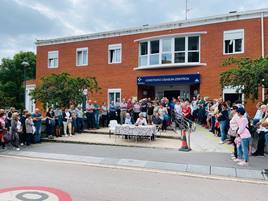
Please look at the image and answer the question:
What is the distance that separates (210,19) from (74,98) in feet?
38.1

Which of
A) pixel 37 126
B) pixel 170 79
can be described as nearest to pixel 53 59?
pixel 170 79

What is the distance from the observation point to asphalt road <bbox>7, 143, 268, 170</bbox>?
998 centimetres

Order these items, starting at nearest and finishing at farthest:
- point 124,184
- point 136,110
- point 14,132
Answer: point 124,184
point 14,132
point 136,110

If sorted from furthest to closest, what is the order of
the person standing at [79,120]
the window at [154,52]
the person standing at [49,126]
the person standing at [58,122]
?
1. the window at [154,52]
2. the person standing at [79,120]
3. the person standing at [58,122]
4. the person standing at [49,126]

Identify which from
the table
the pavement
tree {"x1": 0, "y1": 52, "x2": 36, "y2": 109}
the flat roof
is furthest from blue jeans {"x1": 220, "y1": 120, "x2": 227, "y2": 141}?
tree {"x1": 0, "y1": 52, "x2": 36, "y2": 109}

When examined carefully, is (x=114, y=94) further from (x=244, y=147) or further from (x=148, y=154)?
(x=244, y=147)

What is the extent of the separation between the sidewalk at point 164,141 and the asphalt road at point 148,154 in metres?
0.61

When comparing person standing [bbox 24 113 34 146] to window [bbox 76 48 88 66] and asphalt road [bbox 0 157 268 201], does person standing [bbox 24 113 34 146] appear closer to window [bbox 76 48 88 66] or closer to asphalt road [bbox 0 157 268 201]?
asphalt road [bbox 0 157 268 201]

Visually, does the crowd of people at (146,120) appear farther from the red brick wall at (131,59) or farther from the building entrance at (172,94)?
the building entrance at (172,94)

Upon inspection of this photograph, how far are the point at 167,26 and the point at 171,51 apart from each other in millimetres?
2097

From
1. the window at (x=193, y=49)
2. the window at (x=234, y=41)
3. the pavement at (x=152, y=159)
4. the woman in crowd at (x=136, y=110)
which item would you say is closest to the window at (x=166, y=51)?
the window at (x=193, y=49)

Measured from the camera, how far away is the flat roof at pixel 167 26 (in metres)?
20.6

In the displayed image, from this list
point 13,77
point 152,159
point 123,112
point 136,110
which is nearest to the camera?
point 152,159

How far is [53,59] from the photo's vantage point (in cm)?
2964
